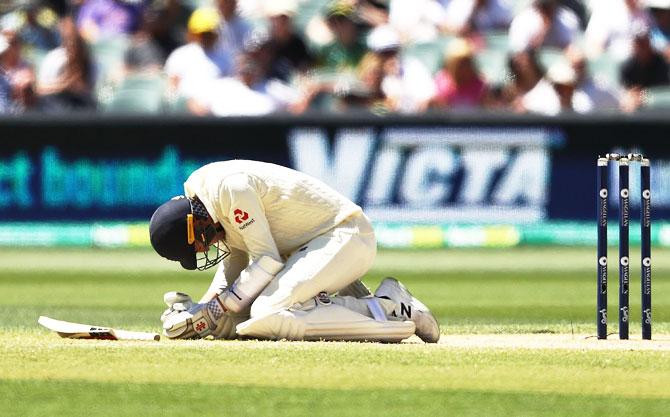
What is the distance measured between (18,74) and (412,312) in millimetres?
9597

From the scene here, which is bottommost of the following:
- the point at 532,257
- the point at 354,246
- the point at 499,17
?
the point at 532,257

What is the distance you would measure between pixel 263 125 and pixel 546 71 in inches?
114

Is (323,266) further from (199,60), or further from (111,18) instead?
(111,18)

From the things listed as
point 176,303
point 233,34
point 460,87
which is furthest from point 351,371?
point 233,34

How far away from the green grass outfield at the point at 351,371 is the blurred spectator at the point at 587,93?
16.6 ft

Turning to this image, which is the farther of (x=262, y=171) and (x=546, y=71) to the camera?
(x=546, y=71)

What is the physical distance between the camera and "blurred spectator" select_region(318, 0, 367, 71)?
16.7 meters

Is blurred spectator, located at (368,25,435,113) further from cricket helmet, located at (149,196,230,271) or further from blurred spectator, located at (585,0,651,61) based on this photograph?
cricket helmet, located at (149,196,230,271)

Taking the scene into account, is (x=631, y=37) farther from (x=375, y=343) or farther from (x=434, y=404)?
(x=434, y=404)

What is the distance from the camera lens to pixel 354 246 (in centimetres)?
817

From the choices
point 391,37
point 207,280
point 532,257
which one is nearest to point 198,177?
point 207,280

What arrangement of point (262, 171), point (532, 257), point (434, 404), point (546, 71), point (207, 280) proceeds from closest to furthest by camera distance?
point (434, 404) → point (262, 171) → point (207, 280) → point (532, 257) → point (546, 71)

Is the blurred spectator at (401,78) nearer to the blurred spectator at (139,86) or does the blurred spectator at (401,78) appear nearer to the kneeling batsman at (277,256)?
the blurred spectator at (139,86)

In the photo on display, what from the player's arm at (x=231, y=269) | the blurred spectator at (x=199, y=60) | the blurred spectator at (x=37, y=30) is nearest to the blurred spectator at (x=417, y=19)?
the blurred spectator at (x=199, y=60)
